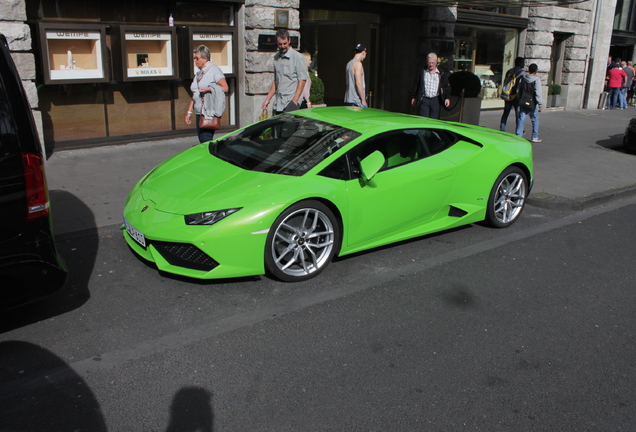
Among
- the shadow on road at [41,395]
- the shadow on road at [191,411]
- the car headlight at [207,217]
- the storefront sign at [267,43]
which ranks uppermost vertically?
the storefront sign at [267,43]

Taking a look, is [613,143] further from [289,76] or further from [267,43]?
[289,76]

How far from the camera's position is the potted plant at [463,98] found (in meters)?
13.0

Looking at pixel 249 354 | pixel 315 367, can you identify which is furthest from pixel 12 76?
pixel 315 367

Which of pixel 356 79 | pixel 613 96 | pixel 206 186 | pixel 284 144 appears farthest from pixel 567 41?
pixel 206 186

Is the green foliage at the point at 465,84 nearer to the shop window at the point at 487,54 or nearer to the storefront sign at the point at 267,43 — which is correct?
the storefront sign at the point at 267,43

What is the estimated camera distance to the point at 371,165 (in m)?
5.26

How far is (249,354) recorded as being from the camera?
3926 mm

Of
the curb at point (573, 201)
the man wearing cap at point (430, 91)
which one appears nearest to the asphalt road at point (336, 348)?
the curb at point (573, 201)

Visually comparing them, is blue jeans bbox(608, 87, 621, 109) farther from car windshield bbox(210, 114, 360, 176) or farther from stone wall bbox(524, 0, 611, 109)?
car windshield bbox(210, 114, 360, 176)

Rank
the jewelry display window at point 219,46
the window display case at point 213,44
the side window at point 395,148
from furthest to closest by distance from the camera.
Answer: the jewelry display window at point 219,46
the window display case at point 213,44
the side window at point 395,148

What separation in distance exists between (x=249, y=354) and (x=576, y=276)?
10.5 ft

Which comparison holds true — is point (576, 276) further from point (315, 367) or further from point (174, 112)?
point (174, 112)

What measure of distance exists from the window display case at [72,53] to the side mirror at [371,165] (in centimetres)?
644

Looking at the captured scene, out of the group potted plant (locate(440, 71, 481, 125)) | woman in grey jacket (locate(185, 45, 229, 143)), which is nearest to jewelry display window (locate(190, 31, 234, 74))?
woman in grey jacket (locate(185, 45, 229, 143))
